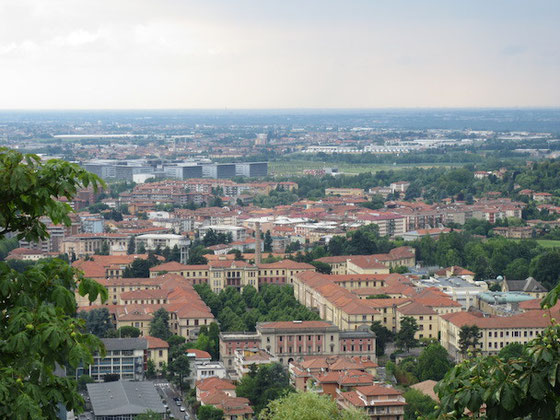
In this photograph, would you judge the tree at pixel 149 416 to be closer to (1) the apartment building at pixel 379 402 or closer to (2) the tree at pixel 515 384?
(1) the apartment building at pixel 379 402

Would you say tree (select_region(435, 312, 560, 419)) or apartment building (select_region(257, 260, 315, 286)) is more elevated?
tree (select_region(435, 312, 560, 419))

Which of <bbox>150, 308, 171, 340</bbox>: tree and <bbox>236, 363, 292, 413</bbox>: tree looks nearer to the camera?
<bbox>236, 363, 292, 413</bbox>: tree

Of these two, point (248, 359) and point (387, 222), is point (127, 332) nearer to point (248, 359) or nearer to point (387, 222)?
point (248, 359)

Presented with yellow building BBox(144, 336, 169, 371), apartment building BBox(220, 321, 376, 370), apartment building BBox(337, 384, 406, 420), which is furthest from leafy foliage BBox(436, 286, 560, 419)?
apartment building BBox(220, 321, 376, 370)

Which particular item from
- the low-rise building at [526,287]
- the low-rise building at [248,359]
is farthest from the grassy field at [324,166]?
the low-rise building at [248,359]

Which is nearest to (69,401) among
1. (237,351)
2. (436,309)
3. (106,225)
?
(237,351)

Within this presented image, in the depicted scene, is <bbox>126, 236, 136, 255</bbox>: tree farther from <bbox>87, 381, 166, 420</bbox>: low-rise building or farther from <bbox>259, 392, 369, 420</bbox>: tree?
<bbox>259, 392, 369, 420</bbox>: tree
